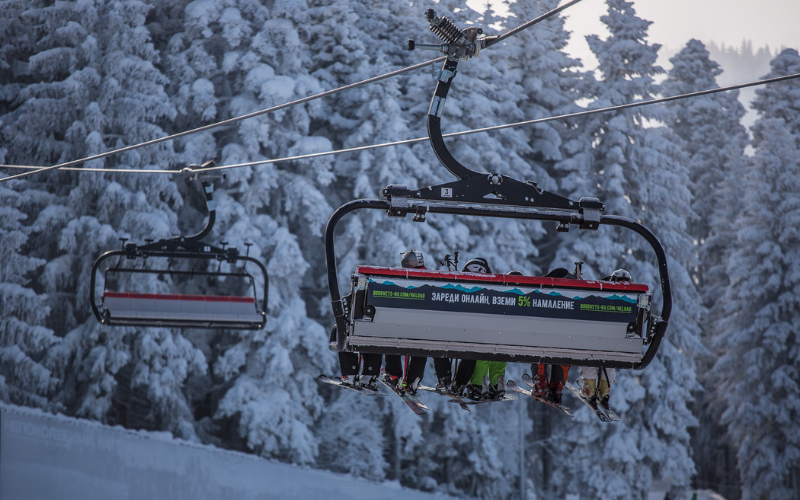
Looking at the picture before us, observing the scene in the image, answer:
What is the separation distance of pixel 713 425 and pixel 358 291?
893 inches

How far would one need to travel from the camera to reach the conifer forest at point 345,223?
67.9 feet

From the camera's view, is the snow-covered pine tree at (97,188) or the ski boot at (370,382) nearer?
the ski boot at (370,382)

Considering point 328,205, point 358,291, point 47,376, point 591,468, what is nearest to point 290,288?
point 328,205

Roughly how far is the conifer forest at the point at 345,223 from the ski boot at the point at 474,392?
1276 centimetres

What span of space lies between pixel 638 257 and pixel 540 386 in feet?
52.8

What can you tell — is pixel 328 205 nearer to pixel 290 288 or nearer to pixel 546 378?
pixel 290 288

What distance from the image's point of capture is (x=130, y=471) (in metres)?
19.4

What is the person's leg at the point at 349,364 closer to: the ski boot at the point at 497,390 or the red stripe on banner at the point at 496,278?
the ski boot at the point at 497,390

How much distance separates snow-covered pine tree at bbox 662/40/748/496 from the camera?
24.4 m

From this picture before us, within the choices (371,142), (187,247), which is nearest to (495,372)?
(187,247)

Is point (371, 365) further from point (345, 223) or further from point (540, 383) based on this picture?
point (345, 223)

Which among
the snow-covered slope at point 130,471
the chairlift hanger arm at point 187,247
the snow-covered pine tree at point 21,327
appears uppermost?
the chairlift hanger arm at point 187,247

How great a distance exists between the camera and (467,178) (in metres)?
5.41

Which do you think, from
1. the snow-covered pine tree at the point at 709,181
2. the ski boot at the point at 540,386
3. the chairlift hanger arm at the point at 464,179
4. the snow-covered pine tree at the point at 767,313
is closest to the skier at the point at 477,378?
the ski boot at the point at 540,386
